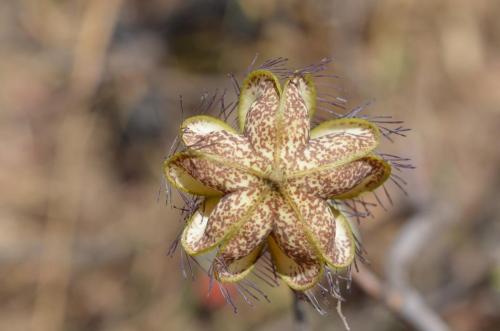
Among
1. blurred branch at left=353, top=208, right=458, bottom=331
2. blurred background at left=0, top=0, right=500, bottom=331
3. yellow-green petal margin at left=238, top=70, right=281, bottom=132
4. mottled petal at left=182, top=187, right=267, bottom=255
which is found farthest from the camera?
blurred background at left=0, top=0, right=500, bottom=331

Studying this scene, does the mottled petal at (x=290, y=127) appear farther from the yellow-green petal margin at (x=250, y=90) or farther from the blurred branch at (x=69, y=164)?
the blurred branch at (x=69, y=164)

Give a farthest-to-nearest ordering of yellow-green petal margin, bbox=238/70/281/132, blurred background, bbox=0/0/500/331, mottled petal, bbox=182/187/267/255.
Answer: blurred background, bbox=0/0/500/331, yellow-green petal margin, bbox=238/70/281/132, mottled petal, bbox=182/187/267/255

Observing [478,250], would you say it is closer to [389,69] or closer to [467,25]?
[389,69]

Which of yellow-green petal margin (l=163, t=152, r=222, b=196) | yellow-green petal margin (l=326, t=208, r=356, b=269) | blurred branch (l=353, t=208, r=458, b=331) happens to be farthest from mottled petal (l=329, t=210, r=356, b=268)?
blurred branch (l=353, t=208, r=458, b=331)

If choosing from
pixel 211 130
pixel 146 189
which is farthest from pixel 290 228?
pixel 146 189

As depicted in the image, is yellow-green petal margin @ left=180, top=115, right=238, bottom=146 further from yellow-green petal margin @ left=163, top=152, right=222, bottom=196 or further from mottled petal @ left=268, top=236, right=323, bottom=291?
mottled petal @ left=268, top=236, right=323, bottom=291
